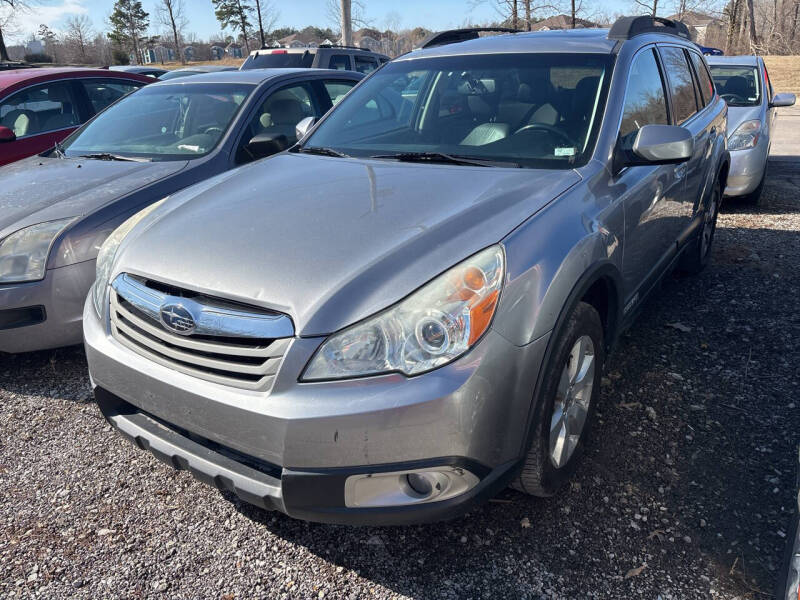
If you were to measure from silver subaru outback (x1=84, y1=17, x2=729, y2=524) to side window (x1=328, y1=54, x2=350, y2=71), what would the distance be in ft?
27.8

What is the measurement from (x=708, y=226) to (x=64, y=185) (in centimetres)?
461

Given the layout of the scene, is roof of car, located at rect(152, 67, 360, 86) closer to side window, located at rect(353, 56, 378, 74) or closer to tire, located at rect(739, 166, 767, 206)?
tire, located at rect(739, 166, 767, 206)

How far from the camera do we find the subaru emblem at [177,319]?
205 cm

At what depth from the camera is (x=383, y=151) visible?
3.14 metres

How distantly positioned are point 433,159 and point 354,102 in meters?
0.97

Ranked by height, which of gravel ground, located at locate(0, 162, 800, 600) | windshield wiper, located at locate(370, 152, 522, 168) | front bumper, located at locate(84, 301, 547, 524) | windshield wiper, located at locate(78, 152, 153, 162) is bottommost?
gravel ground, located at locate(0, 162, 800, 600)

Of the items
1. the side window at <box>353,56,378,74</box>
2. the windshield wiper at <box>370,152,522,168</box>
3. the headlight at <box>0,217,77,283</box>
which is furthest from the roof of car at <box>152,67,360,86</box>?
the side window at <box>353,56,378,74</box>

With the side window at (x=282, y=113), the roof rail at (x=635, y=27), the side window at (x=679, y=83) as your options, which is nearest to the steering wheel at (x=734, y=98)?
the side window at (x=679, y=83)

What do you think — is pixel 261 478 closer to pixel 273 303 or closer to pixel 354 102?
pixel 273 303

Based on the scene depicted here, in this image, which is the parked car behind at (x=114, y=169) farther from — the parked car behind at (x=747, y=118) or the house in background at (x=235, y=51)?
the house in background at (x=235, y=51)

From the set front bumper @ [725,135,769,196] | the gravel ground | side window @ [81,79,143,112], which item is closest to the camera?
the gravel ground

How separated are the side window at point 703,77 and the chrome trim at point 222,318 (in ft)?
13.2

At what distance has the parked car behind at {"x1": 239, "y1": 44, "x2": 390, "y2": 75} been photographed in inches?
426

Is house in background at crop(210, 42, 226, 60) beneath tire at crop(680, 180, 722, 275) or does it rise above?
above
